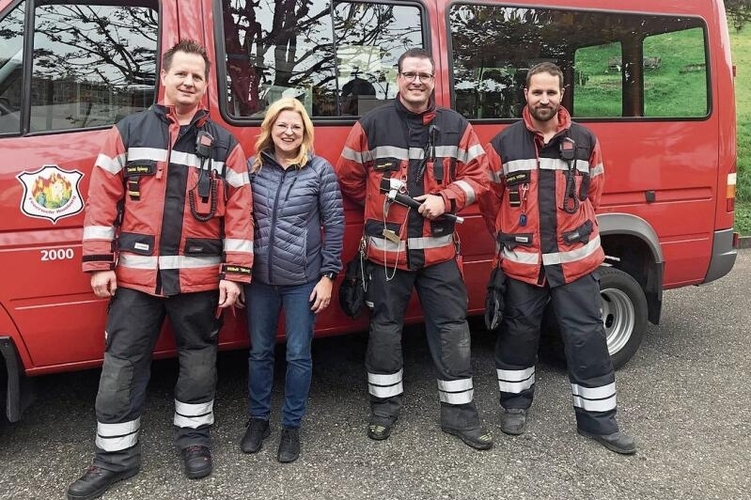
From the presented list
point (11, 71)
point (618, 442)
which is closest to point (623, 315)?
point (618, 442)

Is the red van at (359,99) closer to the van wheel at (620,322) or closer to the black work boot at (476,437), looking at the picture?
the van wheel at (620,322)

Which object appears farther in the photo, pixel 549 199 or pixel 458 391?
pixel 458 391

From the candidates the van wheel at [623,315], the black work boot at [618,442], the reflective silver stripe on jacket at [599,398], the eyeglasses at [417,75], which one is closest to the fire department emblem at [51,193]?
the eyeglasses at [417,75]

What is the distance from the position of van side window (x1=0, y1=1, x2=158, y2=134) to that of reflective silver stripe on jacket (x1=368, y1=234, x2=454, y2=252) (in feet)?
4.08

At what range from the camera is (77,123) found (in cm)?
281

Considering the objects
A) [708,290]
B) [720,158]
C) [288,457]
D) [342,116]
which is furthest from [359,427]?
[708,290]

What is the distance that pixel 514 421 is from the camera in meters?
3.27

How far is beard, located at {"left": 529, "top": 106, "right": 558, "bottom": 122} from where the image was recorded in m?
3.01

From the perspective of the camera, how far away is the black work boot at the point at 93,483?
2615mm

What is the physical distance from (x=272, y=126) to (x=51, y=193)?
0.99 m

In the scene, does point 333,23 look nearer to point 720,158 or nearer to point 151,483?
point 151,483

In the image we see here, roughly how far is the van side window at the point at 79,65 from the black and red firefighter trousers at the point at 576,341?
2.06 m

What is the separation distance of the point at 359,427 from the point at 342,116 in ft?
5.29

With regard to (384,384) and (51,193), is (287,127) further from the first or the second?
(384,384)
